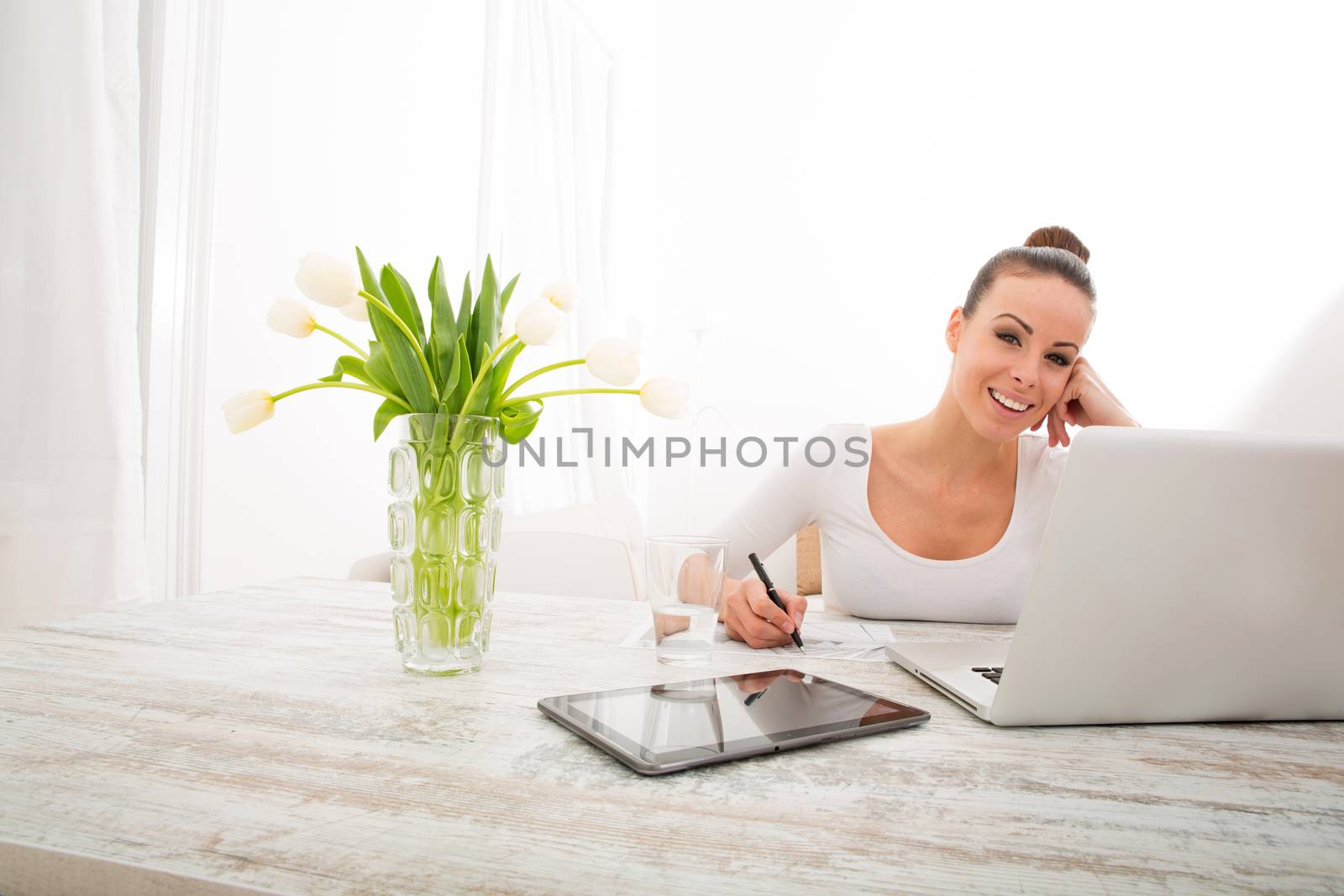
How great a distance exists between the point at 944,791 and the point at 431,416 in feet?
1.69

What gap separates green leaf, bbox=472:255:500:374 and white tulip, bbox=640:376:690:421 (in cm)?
16

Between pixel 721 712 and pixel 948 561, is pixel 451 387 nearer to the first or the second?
pixel 721 712

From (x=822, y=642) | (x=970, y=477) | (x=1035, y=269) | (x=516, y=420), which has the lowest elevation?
(x=822, y=642)

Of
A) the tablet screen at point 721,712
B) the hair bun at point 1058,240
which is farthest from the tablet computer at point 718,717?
the hair bun at point 1058,240

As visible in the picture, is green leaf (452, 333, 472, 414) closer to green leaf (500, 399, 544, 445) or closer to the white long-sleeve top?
green leaf (500, 399, 544, 445)

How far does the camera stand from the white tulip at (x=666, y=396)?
74 cm

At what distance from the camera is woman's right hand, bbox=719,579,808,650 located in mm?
922

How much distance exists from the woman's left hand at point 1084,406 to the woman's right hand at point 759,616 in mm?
787

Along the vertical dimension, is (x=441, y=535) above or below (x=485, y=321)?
below

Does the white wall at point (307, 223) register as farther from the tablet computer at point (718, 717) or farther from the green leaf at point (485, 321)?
the tablet computer at point (718, 717)

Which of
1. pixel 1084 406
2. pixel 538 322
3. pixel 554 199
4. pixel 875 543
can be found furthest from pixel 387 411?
pixel 554 199

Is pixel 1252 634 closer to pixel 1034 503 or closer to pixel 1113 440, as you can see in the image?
pixel 1113 440

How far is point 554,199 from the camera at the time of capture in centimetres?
332

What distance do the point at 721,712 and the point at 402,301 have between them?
469 millimetres
